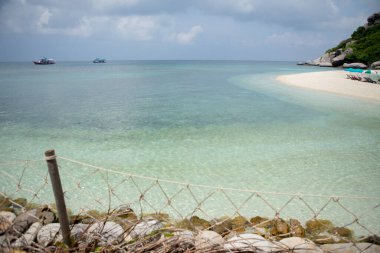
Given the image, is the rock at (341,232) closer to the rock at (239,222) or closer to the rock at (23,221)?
the rock at (239,222)

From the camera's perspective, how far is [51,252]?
3.63 metres

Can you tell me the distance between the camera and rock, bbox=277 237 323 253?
3.72 metres

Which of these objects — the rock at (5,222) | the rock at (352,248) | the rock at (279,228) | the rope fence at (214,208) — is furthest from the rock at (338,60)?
the rock at (5,222)

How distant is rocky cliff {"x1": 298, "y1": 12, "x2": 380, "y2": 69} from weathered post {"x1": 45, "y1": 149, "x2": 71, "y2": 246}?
66736 millimetres

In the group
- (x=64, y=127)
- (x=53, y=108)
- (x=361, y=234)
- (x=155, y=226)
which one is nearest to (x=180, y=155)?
(x=155, y=226)

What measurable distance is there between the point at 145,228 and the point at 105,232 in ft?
1.96

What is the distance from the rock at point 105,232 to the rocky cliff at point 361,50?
66119 millimetres

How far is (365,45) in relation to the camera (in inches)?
2616

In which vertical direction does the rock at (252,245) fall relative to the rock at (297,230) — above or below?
above

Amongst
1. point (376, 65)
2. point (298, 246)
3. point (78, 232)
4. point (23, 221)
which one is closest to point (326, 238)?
point (298, 246)

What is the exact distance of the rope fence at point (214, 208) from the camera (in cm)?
469

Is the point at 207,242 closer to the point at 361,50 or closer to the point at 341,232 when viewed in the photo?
the point at 341,232

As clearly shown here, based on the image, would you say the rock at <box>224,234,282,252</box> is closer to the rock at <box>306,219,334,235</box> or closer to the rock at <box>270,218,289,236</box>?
the rock at <box>270,218,289,236</box>

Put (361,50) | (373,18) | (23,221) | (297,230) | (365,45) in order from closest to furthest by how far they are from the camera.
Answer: (23,221)
(297,230)
(361,50)
(365,45)
(373,18)
